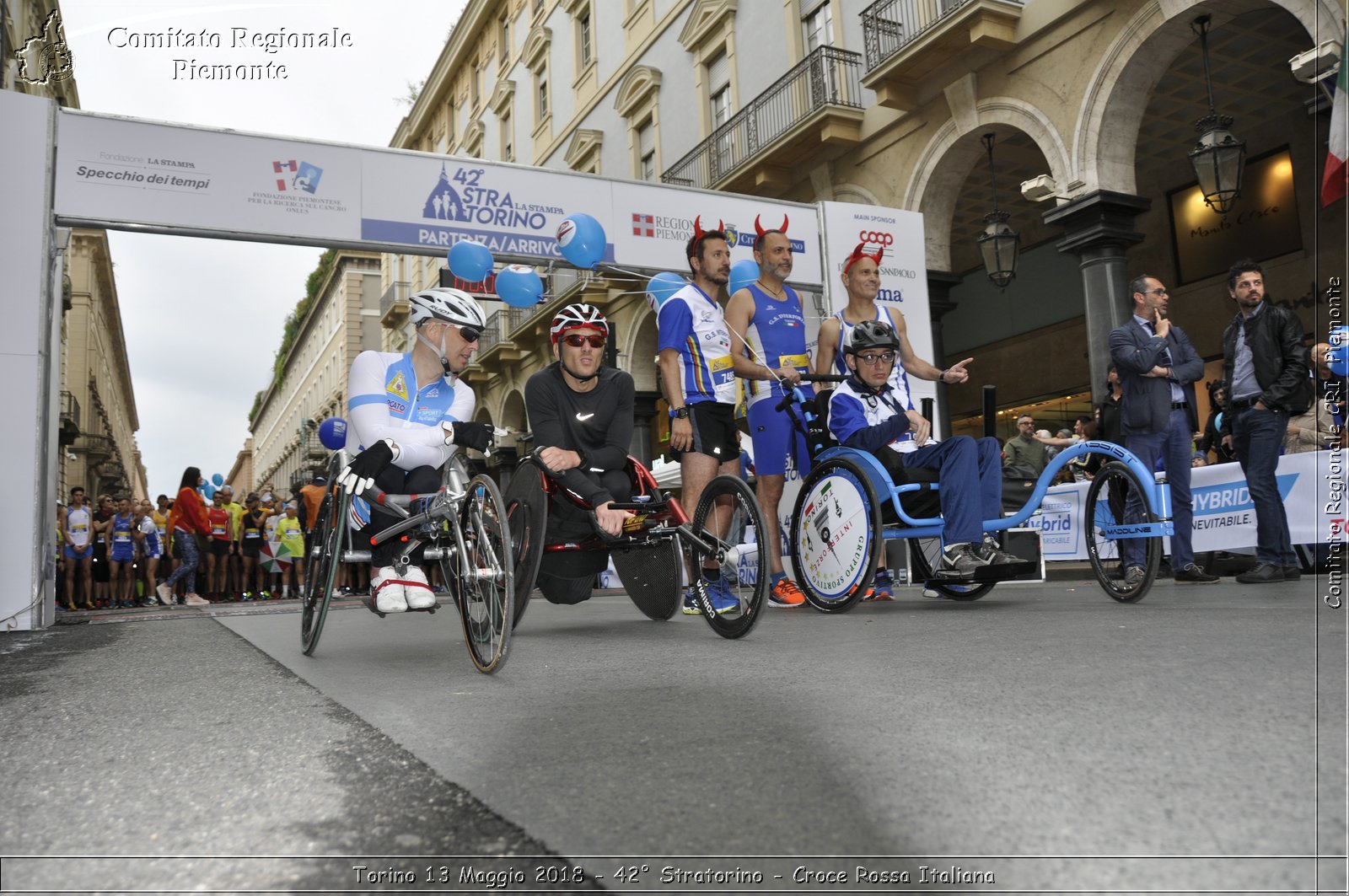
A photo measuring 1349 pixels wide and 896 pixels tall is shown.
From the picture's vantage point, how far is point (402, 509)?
4.55 meters

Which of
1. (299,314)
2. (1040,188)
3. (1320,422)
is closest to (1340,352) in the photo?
(1320,422)

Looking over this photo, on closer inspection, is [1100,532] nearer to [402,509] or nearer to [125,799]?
[402,509]

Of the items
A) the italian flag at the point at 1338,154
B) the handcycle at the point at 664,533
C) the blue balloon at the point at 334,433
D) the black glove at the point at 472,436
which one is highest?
the italian flag at the point at 1338,154

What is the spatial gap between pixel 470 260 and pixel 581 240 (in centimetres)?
123

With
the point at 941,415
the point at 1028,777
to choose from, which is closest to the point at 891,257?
the point at 941,415

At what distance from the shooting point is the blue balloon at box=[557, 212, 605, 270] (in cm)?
1004

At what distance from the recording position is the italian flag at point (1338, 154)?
3662 mm

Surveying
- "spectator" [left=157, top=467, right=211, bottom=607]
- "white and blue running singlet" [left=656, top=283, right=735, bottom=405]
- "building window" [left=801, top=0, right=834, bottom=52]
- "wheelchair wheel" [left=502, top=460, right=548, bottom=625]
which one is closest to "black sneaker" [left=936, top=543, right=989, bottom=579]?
"white and blue running singlet" [left=656, top=283, right=735, bottom=405]

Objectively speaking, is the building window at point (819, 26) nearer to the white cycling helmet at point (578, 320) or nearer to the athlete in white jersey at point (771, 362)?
the athlete in white jersey at point (771, 362)

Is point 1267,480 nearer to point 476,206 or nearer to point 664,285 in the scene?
point 664,285

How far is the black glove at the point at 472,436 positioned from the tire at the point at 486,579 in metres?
0.49

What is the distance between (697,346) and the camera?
596cm

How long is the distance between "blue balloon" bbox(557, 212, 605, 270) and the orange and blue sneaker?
518 cm

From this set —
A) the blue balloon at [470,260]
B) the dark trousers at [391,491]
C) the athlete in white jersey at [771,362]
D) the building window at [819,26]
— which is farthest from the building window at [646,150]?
the dark trousers at [391,491]
